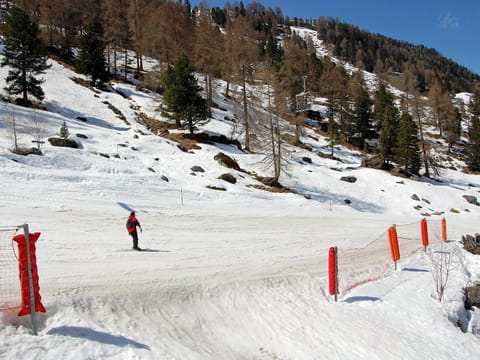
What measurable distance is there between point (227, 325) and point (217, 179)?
18264mm

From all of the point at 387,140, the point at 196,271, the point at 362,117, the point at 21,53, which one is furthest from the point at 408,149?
the point at 21,53

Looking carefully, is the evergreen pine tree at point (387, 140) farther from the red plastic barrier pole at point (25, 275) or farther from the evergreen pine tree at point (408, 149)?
the red plastic barrier pole at point (25, 275)

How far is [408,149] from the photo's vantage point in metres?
39.7

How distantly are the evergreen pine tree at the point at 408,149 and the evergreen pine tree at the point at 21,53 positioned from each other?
41.5 meters

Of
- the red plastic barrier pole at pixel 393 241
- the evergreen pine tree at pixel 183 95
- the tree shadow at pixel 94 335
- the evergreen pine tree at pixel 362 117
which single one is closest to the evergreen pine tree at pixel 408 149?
the evergreen pine tree at pixel 362 117

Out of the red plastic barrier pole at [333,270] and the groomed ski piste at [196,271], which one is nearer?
the groomed ski piste at [196,271]

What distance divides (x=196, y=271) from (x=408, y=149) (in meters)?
38.2

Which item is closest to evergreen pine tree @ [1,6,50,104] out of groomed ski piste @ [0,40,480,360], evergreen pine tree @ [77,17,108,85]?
groomed ski piste @ [0,40,480,360]

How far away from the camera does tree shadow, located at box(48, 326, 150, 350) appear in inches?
203

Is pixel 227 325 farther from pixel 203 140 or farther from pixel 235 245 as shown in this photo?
pixel 203 140

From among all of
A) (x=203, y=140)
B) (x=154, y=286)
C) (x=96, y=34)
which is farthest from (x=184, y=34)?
(x=154, y=286)

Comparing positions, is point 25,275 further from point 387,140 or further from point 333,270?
point 387,140

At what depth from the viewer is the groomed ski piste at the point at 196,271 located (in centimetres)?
588

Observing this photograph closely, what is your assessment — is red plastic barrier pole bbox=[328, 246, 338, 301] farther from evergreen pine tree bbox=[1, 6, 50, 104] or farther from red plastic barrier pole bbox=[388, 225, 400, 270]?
evergreen pine tree bbox=[1, 6, 50, 104]
